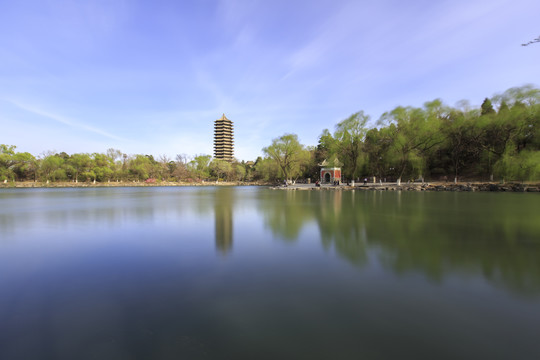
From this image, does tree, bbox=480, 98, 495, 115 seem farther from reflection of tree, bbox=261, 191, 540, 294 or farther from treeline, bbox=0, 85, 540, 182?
reflection of tree, bbox=261, 191, 540, 294

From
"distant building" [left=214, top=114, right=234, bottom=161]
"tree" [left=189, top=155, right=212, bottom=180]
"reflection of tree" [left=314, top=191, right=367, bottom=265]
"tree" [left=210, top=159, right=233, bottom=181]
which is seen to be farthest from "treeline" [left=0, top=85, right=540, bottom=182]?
"distant building" [left=214, top=114, right=234, bottom=161]

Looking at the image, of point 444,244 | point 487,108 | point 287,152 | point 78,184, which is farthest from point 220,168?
point 444,244

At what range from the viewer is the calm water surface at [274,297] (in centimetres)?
216

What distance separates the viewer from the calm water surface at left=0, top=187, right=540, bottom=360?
2164 millimetres

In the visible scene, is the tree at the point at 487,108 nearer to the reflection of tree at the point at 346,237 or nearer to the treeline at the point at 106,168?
the reflection of tree at the point at 346,237

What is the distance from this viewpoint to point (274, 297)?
3096mm

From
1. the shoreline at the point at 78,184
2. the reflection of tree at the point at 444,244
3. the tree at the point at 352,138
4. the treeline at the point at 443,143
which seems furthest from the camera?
the shoreline at the point at 78,184

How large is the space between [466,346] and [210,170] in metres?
63.6

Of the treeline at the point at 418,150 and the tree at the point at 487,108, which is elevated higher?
the tree at the point at 487,108

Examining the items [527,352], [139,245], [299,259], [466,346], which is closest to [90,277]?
[139,245]

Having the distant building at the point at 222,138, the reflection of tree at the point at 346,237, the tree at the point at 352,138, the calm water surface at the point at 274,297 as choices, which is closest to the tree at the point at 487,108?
the tree at the point at 352,138

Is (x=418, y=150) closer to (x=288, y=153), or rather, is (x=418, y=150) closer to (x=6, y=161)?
(x=288, y=153)

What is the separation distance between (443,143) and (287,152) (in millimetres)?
21702

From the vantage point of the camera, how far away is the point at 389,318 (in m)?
2.57
